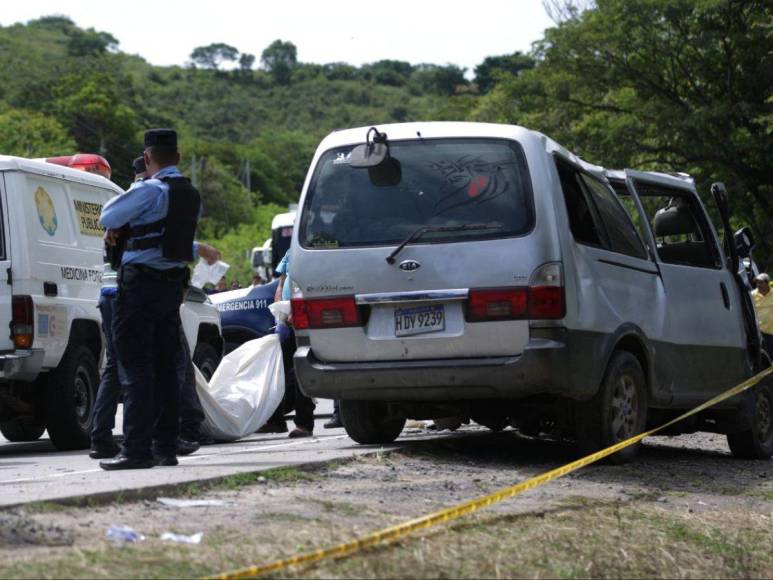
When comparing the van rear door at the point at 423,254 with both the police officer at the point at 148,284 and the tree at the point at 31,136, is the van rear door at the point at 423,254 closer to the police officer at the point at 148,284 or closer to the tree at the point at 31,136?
the police officer at the point at 148,284

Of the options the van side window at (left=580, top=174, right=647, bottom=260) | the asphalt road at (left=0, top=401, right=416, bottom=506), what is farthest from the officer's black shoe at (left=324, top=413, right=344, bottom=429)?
the van side window at (left=580, top=174, right=647, bottom=260)

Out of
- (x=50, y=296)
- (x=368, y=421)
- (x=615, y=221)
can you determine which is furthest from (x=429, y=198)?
(x=50, y=296)

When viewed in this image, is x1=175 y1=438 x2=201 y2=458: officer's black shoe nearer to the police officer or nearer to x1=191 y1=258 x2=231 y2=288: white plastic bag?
the police officer

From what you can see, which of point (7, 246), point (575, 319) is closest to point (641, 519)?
point (575, 319)

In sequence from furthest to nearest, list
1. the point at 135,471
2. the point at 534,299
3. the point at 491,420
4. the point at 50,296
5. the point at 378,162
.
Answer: the point at 50,296
the point at 491,420
the point at 378,162
the point at 534,299
the point at 135,471

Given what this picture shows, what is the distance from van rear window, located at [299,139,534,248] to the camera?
8.72 meters

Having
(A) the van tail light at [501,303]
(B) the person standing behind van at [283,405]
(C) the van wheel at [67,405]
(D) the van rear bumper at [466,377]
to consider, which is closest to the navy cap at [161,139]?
(D) the van rear bumper at [466,377]

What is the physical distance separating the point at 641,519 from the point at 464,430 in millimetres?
4714

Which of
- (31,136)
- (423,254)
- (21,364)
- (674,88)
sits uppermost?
(31,136)

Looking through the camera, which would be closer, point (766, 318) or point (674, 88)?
point (766, 318)

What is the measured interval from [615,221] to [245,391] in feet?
11.7

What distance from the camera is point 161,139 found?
8602 mm

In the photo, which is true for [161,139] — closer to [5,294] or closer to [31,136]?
[5,294]

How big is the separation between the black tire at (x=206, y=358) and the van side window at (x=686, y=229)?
4442mm
